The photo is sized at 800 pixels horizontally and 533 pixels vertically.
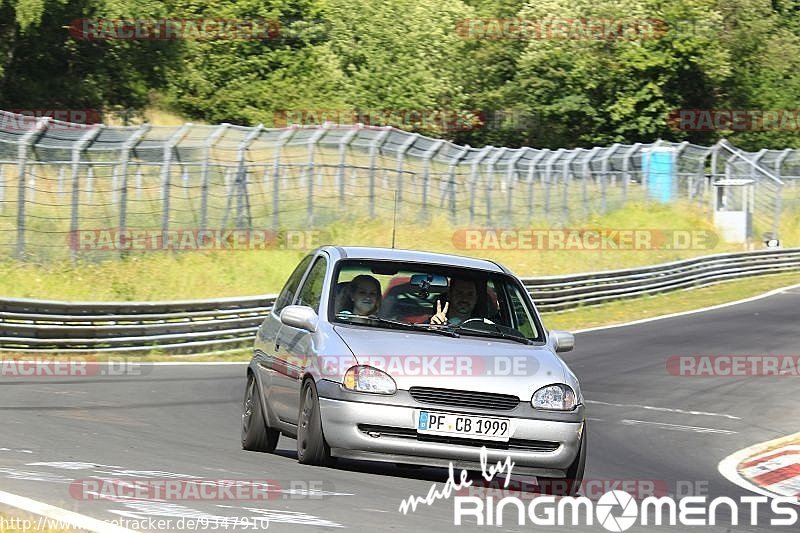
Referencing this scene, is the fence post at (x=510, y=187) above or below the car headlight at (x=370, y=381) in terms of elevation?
below

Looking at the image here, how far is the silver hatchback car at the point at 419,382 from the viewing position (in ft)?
30.3

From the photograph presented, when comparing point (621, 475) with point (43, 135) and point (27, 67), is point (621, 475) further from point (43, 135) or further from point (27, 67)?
point (27, 67)

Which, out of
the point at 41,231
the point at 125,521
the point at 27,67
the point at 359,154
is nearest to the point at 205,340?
the point at 41,231

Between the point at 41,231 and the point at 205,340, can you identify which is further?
the point at 41,231

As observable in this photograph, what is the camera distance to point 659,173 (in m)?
47.4

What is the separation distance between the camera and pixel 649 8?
68.9 meters

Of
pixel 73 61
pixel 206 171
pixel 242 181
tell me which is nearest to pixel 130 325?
pixel 206 171

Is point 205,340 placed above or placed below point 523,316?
below

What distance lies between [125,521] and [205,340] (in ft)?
54.4

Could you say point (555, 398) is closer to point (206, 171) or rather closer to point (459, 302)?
point (459, 302)

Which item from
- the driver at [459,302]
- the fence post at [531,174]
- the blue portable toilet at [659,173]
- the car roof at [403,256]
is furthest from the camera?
the blue portable toilet at [659,173]

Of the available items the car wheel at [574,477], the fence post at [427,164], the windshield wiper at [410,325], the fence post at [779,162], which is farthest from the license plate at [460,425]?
the fence post at [779,162]

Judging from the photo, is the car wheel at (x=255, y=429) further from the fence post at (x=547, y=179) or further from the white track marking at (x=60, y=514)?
the fence post at (x=547, y=179)

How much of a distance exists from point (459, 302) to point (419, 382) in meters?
1.45
